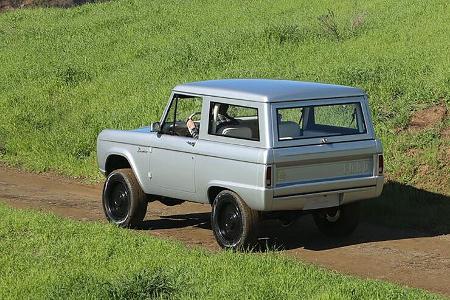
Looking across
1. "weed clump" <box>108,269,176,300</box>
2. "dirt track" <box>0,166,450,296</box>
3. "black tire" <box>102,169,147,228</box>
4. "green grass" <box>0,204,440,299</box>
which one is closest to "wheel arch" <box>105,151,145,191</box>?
"black tire" <box>102,169,147,228</box>

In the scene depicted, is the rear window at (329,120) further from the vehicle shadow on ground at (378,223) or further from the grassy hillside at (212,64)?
the grassy hillside at (212,64)

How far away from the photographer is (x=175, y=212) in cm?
1398

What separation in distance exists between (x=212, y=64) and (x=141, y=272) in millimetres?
13300

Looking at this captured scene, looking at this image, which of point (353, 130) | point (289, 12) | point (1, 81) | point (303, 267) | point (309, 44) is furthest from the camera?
point (289, 12)

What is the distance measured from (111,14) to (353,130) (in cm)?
2131

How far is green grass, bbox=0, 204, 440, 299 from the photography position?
8500mm

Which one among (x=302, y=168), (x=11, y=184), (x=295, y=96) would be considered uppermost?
(x=295, y=96)

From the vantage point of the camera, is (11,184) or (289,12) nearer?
(11,184)

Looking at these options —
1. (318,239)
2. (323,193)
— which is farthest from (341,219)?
(323,193)

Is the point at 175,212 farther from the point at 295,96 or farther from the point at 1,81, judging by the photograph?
the point at 1,81

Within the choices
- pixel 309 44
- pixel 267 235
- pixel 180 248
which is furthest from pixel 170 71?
pixel 180 248

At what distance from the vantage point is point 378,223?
13.0 meters

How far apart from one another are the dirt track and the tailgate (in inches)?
30.6

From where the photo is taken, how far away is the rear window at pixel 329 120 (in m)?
11.2
